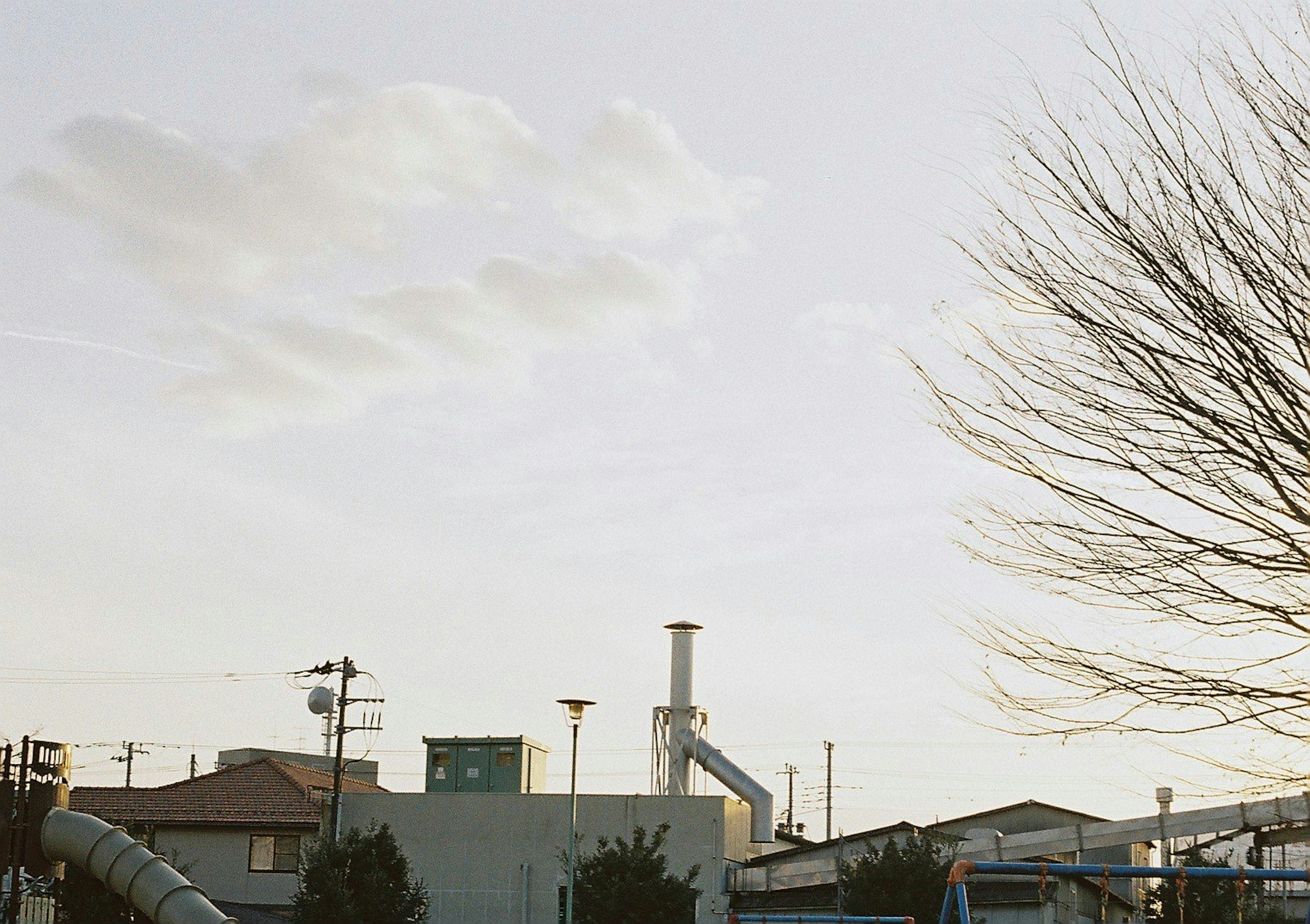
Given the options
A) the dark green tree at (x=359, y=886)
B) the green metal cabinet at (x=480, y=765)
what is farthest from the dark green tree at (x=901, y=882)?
the green metal cabinet at (x=480, y=765)

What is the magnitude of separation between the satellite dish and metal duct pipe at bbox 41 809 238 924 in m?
14.0

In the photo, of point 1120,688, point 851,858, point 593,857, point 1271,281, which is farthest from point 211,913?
point 1271,281

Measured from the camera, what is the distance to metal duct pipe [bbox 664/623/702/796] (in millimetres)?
49312

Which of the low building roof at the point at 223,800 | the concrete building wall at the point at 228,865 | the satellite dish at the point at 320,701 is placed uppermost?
the satellite dish at the point at 320,701

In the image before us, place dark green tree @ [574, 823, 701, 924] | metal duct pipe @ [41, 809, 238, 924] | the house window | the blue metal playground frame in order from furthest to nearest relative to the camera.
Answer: the house window → dark green tree @ [574, 823, 701, 924] → metal duct pipe @ [41, 809, 238, 924] → the blue metal playground frame

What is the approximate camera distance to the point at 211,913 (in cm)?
3009

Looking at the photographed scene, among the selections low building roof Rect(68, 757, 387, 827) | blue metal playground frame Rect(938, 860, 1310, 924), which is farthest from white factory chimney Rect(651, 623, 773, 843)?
blue metal playground frame Rect(938, 860, 1310, 924)

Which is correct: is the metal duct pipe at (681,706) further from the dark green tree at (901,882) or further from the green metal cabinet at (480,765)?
the dark green tree at (901,882)

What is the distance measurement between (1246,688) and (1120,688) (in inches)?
32.8

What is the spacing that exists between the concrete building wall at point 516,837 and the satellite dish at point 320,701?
281 cm

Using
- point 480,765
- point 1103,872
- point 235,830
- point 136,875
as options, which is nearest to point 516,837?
point 480,765

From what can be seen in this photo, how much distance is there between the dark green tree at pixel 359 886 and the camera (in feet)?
118

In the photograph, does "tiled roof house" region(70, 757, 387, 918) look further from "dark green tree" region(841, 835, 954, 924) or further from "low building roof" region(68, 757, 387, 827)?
"dark green tree" region(841, 835, 954, 924)

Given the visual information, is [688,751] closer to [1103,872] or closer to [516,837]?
[516,837]
